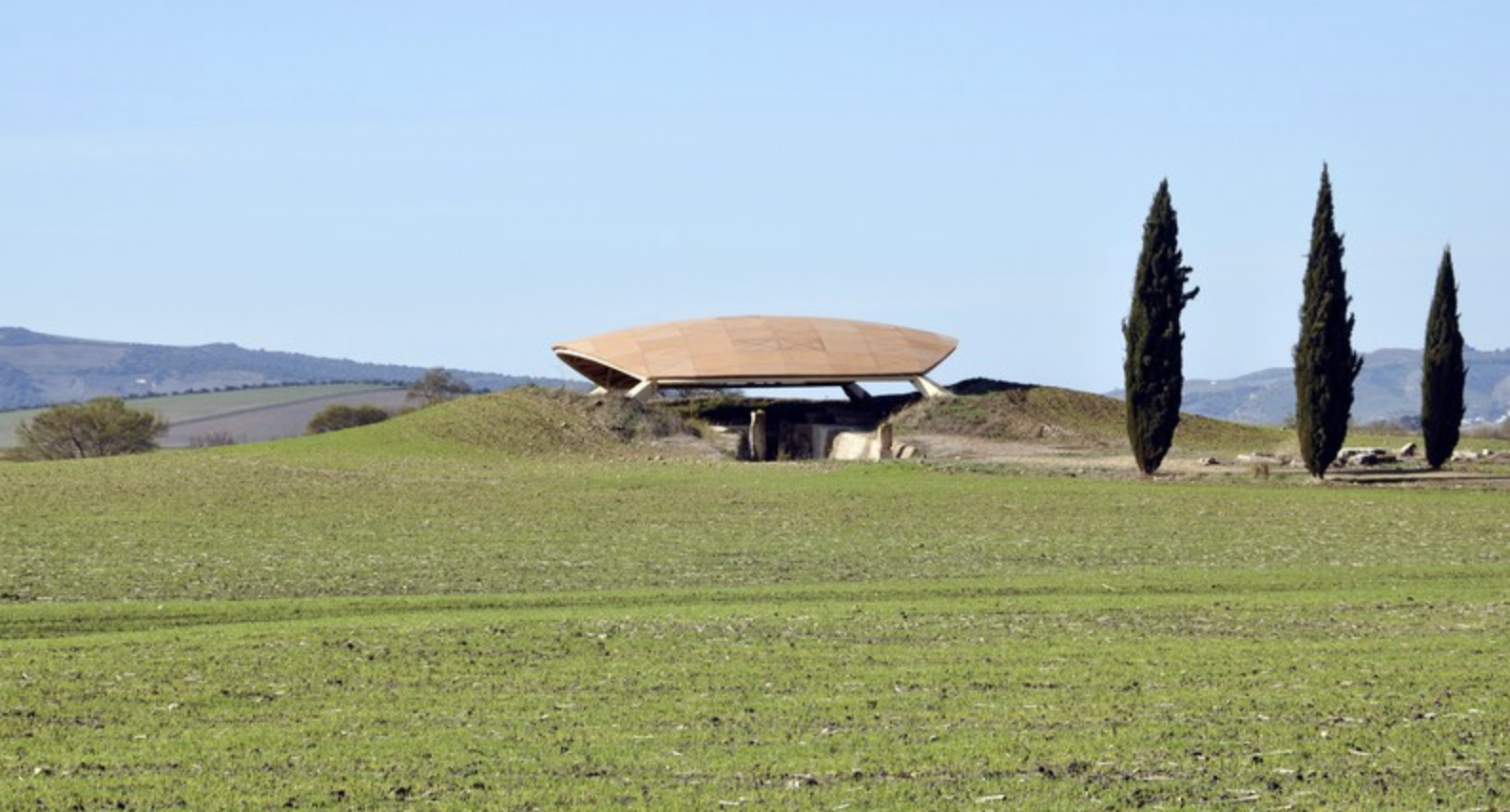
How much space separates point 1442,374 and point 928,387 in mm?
16303

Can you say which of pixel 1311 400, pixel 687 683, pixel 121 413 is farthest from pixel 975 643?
pixel 121 413

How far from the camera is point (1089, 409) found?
6312 cm

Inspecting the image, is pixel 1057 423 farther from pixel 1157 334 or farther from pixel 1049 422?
pixel 1157 334

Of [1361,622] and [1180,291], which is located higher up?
[1180,291]

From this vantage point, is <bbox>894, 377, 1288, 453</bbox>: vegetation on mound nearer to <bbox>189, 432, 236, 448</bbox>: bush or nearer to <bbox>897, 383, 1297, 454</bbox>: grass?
<bbox>897, 383, 1297, 454</bbox>: grass

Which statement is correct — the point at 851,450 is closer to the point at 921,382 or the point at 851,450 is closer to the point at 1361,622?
the point at 921,382

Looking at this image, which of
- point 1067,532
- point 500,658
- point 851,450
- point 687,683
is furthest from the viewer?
point 851,450

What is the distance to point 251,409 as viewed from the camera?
156500 mm

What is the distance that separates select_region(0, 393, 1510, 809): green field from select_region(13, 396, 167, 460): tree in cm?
5201

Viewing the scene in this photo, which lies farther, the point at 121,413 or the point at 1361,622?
the point at 121,413

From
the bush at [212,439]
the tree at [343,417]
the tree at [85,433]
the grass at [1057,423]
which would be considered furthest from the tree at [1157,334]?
the bush at [212,439]

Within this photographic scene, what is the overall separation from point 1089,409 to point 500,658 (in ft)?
154

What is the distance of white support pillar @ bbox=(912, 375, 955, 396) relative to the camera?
61844 mm

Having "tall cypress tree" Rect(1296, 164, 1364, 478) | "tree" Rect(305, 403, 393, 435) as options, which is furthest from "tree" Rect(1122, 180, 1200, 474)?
"tree" Rect(305, 403, 393, 435)
